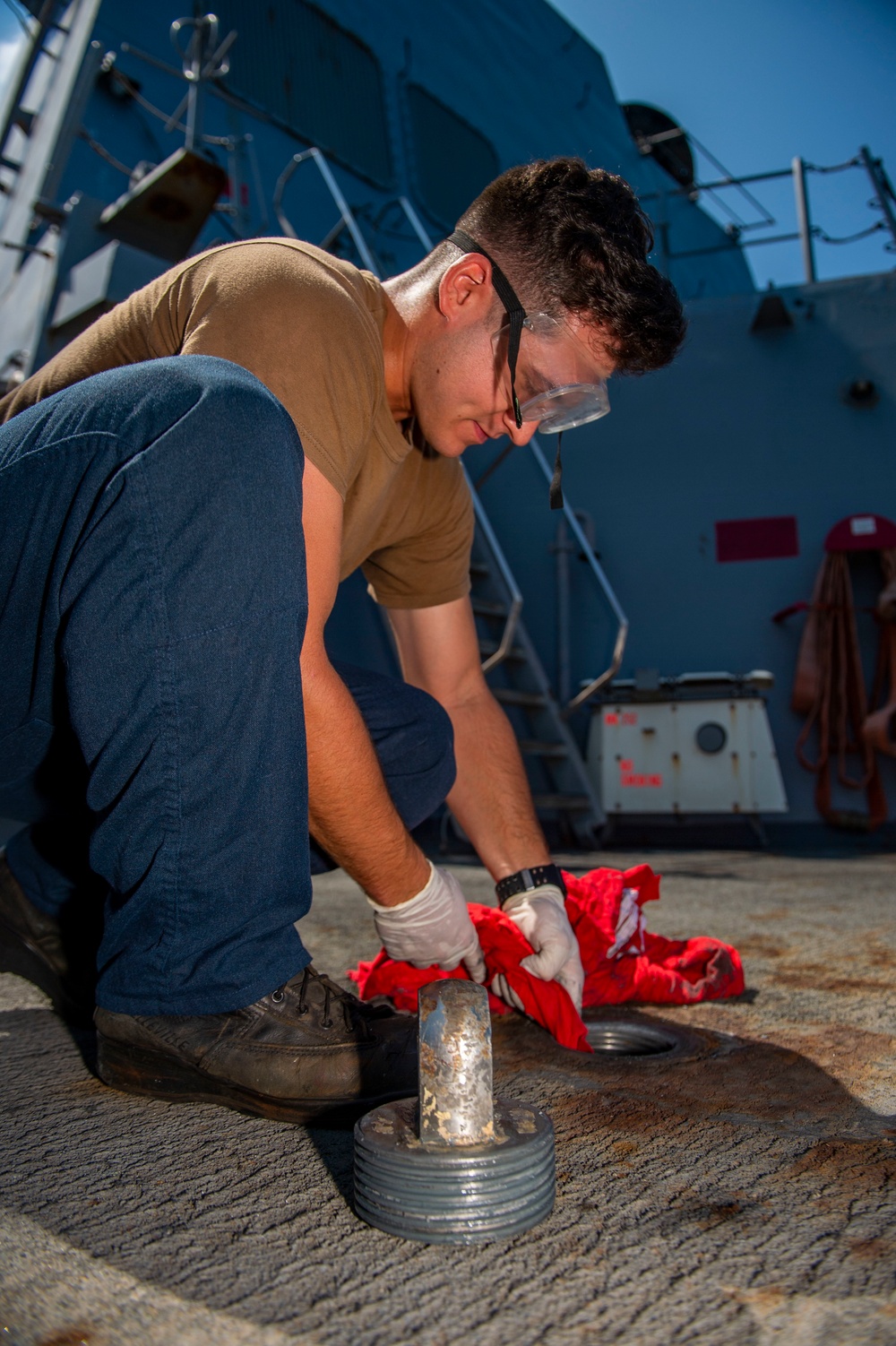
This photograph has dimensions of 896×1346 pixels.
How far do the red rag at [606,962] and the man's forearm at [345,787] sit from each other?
0.23 m

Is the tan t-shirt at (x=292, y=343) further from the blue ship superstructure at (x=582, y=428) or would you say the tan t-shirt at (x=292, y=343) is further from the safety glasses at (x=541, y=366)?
the blue ship superstructure at (x=582, y=428)

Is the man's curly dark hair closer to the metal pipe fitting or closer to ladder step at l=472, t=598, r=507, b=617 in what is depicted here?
the metal pipe fitting

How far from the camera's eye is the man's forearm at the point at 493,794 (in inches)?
→ 56.0

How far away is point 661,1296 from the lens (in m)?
0.53

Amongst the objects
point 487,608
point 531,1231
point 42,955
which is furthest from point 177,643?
point 487,608

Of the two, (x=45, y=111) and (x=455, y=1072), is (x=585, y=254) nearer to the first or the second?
(x=455, y=1072)

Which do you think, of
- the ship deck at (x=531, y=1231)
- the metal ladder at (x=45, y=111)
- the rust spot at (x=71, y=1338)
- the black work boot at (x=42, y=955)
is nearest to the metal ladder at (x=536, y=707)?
the metal ladder at (x=45, y=111)

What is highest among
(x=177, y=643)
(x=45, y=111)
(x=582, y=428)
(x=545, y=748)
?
(x=45, y=111)

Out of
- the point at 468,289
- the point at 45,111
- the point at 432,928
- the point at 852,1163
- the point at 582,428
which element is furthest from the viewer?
the point at 582,428

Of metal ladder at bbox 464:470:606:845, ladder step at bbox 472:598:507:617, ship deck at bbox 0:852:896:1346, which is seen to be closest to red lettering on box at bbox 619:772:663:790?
metal ladder at bbox 464:470:606:845

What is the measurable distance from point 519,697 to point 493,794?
99.0 inches

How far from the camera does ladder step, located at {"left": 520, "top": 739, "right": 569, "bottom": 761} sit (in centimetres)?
388

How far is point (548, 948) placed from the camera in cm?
123

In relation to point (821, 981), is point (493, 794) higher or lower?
higher
